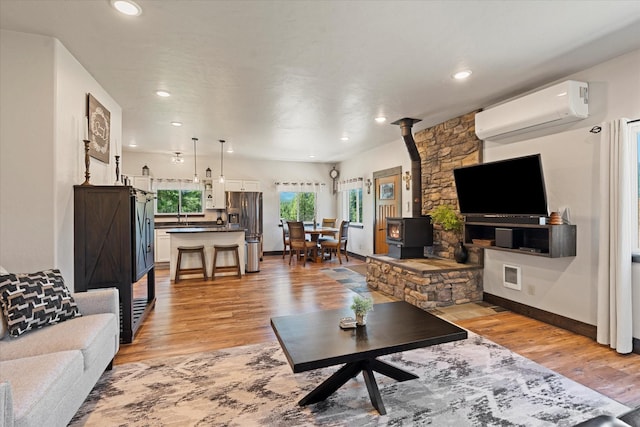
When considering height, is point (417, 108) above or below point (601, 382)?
above

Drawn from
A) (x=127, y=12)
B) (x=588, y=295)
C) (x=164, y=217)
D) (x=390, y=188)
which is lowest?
(x=588, y=295)

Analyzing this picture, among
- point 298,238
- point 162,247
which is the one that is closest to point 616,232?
point 298,238

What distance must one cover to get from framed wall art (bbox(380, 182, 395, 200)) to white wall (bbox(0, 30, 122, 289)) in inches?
217

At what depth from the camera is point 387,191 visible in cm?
693

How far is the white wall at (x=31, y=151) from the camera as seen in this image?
2.51 meters

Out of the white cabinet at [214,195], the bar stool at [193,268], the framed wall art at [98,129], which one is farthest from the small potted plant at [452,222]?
the white cabinet at [214,195]

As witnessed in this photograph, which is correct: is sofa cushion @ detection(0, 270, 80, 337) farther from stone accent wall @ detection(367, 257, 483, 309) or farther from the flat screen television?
the flat screen television

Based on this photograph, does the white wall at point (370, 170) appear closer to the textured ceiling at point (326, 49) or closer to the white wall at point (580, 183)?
the textured ceiling at point (326, 49)

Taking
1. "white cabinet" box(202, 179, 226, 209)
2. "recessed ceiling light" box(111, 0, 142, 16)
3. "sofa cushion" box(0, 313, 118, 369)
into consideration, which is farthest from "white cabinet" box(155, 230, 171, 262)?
"recessed ceiling light" box(111, 0, 142, 16)

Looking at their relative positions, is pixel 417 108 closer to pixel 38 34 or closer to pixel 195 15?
pixel 195 15

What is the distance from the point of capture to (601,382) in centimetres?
232

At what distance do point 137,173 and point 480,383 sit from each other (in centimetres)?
808

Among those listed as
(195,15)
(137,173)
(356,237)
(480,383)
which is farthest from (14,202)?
(356,237)

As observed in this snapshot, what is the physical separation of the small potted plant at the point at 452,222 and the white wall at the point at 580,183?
0.85 metres
